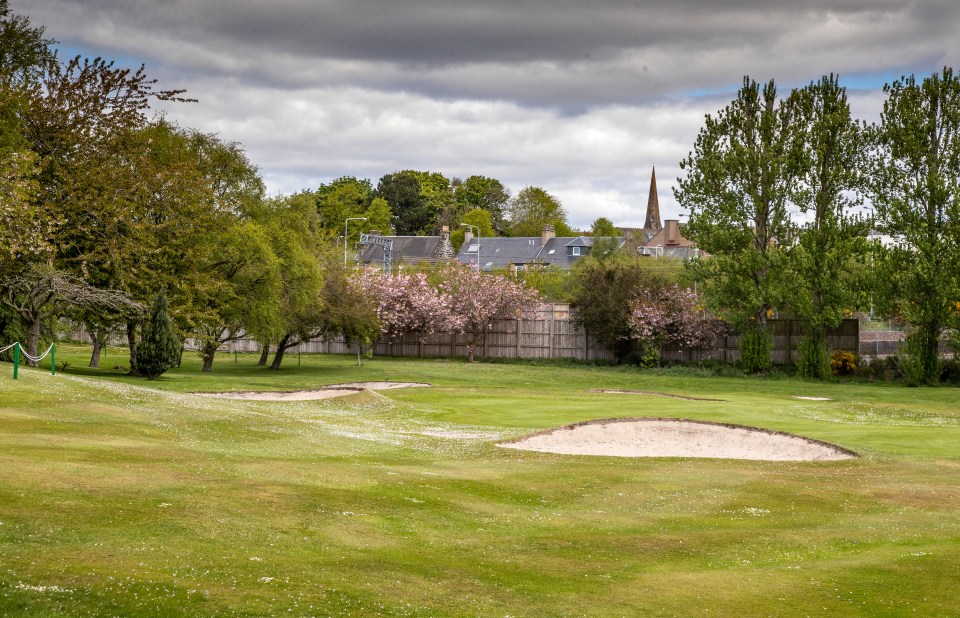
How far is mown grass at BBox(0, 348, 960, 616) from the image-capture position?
10.1 metres

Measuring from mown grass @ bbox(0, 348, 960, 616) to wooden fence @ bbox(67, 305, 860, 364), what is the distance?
32.7 meters

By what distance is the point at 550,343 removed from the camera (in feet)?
226

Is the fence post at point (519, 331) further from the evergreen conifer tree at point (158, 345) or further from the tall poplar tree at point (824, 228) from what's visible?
the evergreen conifer tree at point (158, 345)

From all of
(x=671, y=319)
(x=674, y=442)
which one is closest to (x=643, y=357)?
(x=671, y=319)

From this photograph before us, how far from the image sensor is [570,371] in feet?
198

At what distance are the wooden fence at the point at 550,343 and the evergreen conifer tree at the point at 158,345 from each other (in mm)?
21549

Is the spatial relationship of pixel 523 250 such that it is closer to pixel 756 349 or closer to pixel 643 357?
pixel 643 357

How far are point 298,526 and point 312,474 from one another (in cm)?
406

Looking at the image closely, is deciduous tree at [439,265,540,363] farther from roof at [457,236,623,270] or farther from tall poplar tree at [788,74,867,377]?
roof at [457,236,623,270]

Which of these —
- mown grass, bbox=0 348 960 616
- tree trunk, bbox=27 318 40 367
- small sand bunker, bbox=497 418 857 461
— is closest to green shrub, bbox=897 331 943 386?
mown grass, bbox=0 348 960 616

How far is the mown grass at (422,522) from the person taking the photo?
10.1m

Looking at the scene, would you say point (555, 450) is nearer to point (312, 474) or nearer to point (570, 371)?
point (312, 474)

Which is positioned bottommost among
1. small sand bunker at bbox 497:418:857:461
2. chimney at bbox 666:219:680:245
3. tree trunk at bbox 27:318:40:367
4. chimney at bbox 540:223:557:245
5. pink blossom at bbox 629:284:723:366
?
small sand bunker at bbox 497:418:857:461

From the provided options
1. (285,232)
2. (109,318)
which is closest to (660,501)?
(109,318)
